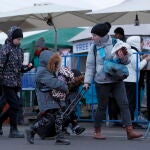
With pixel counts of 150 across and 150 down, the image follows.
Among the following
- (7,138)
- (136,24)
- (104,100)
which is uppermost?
(136,24)

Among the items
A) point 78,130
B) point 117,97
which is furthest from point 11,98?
point 117,97

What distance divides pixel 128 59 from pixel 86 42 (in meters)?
7.16

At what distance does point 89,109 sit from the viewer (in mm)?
12609

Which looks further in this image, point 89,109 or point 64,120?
point 89,109

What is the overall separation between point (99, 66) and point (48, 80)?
99cm

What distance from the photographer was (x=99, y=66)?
9.63 meters

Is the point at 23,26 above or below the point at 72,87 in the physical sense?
above

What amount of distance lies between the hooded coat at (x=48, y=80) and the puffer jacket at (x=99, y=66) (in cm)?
63

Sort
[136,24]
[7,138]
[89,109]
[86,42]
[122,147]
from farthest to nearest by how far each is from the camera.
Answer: [86,42]
[136,24]
[89,109]
[7,138]
[122,147]

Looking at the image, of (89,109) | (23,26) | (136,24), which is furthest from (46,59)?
(23,26)

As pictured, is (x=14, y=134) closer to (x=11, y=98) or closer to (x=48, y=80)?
(x=11, y=98)

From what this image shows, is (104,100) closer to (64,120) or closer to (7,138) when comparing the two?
(64,120)

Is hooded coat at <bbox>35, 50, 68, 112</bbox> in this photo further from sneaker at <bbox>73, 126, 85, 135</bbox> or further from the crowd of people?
sneaker at <bbox>73, 126, 85, 135</bbox>

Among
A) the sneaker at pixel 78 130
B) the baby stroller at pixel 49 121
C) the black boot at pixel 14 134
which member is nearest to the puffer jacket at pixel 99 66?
the baby stroller at pixel 49 121
